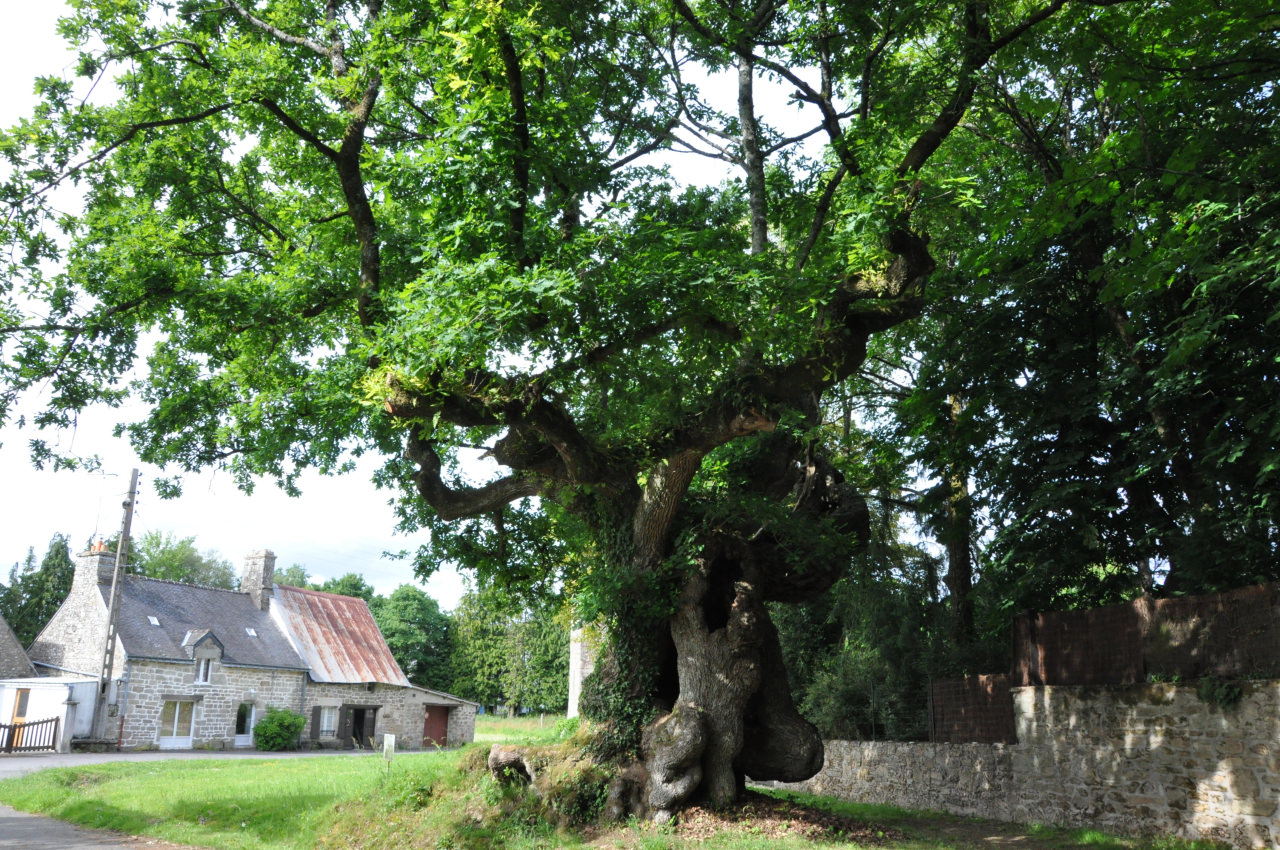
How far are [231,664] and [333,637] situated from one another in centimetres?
592

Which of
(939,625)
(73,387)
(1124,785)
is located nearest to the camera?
(1124,785)

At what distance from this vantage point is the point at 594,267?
850 centimetres

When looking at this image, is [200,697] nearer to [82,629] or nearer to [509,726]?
[82,629]

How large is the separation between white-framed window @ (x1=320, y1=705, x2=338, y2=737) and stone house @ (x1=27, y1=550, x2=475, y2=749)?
42mm

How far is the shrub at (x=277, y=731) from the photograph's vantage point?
31.9 m

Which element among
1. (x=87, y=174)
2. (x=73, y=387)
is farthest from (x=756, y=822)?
(x=87, y=174)

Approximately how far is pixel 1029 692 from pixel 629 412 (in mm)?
7301

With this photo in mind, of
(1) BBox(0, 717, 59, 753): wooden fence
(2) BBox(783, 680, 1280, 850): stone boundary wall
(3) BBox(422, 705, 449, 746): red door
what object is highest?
(2) BBox(783, 680, 1280, 850): stone boundary wall

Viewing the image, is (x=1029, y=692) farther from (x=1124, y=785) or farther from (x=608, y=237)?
(x=608, y=237)

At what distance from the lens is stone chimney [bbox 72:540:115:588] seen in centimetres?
3145

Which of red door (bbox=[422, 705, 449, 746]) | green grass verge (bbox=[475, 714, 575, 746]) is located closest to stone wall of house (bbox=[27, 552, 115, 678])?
red door (bbox=[422, 705, 449, 746])

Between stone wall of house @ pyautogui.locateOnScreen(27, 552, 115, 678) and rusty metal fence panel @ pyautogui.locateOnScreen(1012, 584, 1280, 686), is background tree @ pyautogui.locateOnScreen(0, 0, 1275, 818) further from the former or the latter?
stone wall of house @ pyautogui.locateOnScreen(27, 552, 115, 678)

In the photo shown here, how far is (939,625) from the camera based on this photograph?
53.6ft

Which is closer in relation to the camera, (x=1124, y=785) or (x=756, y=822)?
(x=756, y=822)
